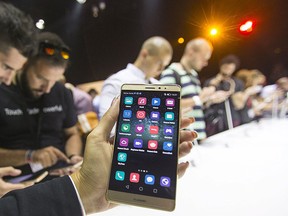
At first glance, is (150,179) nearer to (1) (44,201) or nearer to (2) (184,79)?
(1) (44,201)

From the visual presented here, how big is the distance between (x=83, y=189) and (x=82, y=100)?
1.89 feet

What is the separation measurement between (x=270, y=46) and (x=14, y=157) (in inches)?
29.8

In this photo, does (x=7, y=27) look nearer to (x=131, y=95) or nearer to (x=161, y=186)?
(x=131, y=95)

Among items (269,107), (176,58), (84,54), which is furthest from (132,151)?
(84,54)

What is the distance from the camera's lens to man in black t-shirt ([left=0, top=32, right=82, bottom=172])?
764 millimetres

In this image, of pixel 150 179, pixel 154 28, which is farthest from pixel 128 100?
pixel 154 28

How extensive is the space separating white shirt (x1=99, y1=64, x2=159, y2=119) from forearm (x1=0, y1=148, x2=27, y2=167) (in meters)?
0.32

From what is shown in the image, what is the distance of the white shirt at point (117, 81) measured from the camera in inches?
24.4

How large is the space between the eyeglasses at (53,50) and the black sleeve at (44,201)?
56cm

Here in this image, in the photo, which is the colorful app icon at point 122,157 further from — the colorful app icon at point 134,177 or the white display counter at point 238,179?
the white display counter at point 238,179

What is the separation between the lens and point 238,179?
542mm

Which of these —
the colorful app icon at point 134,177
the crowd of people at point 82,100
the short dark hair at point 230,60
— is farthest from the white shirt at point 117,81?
the colorful app icon at point 134,177

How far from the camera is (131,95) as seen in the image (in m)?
0.40

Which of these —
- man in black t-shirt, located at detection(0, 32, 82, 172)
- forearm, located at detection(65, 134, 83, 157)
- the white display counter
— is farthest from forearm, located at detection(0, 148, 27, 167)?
the white display counter
